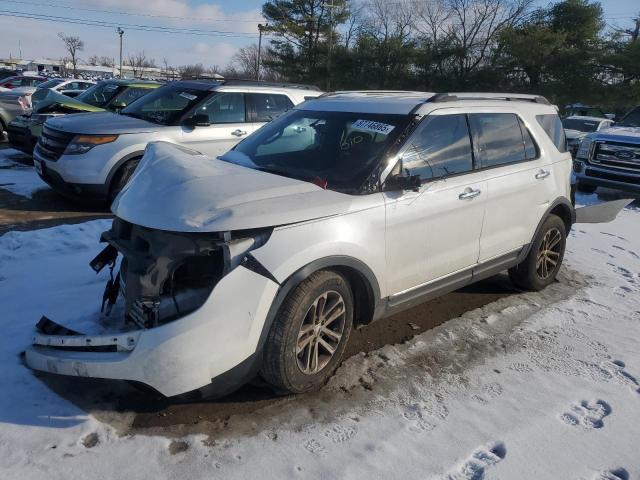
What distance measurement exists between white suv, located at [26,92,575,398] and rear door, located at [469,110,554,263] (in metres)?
0.02

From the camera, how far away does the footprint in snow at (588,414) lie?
319 cm

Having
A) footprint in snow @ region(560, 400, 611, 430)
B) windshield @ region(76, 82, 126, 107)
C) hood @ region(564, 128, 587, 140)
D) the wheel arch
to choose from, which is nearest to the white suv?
footprint in snow @ region(560, 400, 611, 430)

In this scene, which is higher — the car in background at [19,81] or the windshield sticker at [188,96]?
the car in background at [19,81]

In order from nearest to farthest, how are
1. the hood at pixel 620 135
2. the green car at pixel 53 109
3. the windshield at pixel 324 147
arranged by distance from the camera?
the windshield at pixel 324 147
the green car at pixel 53 109
the hood at pixel 620 135

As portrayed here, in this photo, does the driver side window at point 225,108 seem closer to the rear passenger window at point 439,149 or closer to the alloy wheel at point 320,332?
the rear passenger window at point 439,149

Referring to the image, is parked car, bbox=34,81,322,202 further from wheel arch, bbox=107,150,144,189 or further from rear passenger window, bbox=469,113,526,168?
rear passenger window, bbox=469,113,526,168

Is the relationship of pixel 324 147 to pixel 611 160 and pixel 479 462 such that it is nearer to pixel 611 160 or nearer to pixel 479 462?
pixel 479 462

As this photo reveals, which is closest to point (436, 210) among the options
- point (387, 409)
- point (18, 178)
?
point (387, 409)

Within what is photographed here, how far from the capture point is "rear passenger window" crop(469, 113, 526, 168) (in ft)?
14.4

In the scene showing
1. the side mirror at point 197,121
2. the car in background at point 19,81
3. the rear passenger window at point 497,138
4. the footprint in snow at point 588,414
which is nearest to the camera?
the footprint in snow at point 588,414

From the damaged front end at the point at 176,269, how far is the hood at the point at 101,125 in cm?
441

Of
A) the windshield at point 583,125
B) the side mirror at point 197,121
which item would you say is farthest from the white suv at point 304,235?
the windshield at point 583,125

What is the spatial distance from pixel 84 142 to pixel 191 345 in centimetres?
509

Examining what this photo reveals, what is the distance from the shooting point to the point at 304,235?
121 inches
